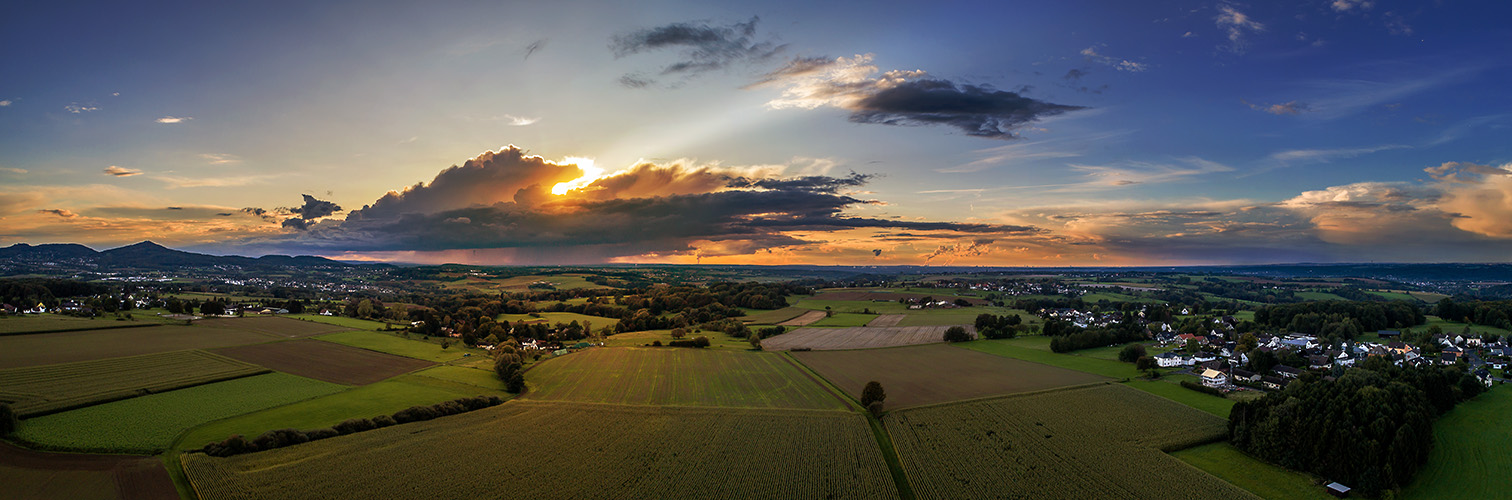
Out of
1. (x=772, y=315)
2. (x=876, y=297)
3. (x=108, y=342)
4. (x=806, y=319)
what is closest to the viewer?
(x=108, y=342)

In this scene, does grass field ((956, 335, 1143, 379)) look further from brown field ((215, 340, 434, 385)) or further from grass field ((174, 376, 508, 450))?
brown field ((215, 340, 434, 385))

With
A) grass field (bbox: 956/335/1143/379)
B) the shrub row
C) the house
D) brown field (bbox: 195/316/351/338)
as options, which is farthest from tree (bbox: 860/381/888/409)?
brown field (bbox: 195/316/351/338)

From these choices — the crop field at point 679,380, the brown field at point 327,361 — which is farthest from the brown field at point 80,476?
the crop field at point 679,380

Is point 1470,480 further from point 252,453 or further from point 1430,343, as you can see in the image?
point 252,453

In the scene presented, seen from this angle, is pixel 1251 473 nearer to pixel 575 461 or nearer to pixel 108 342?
pixel 575 461

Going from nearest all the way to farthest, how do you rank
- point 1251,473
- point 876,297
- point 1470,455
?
point 1251,473
point 1470,455
point 876,297

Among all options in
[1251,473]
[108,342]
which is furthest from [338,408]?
[1251,473]

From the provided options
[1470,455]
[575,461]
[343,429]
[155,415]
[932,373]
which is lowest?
[575,461]
